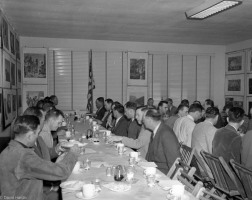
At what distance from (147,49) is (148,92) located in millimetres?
1454

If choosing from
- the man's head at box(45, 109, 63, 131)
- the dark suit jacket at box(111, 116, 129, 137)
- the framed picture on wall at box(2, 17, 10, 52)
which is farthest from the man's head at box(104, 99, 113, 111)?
the man's head at box(45, 109, 63, 131)

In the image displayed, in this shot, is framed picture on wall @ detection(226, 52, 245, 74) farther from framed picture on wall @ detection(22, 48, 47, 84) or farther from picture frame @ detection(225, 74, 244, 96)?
framed picture on wall @ detection(22, 48, 47, 84)

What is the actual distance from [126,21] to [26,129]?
17.6 feet

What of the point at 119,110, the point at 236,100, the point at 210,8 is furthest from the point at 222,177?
the point at 236,100

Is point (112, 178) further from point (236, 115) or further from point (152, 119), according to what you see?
point (236, 115)

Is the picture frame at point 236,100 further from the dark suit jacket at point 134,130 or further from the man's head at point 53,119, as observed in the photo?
the man's head at point 53,119

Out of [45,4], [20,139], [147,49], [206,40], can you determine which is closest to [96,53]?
[147,49]

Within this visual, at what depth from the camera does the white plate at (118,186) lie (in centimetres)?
236

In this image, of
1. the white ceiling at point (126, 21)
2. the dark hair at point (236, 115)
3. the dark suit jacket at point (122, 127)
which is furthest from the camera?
the dark suit jacket at point (122, 127)

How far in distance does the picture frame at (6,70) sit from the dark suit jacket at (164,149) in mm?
3915

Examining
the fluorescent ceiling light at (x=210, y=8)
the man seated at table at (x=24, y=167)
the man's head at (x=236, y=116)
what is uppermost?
the fluorescent ceiling light at (x=210, y=8)

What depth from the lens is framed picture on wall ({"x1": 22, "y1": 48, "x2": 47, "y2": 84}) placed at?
9.49m

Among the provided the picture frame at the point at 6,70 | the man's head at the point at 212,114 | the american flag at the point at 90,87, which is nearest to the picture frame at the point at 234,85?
the american flag at the point at 90,87

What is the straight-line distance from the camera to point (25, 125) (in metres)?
2.37
